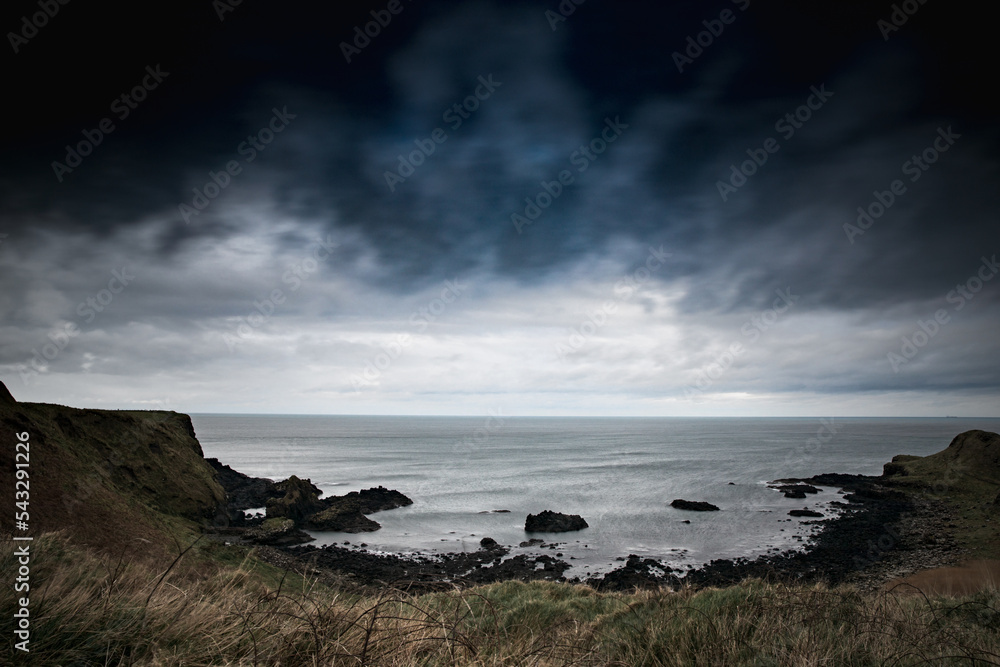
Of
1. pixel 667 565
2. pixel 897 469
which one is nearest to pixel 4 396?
pixel 667 565

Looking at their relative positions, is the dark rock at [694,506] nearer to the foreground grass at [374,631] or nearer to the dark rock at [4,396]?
the foreground grass at [374,631]

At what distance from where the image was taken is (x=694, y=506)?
4372 cm

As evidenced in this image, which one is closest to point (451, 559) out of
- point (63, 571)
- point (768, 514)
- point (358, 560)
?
point (358, 560)

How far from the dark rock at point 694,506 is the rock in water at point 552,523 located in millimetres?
12029

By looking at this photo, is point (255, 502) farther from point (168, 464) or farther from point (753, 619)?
point (753, 619)

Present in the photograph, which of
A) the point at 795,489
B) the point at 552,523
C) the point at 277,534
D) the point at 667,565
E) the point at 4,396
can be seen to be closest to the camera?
the point at 4,396

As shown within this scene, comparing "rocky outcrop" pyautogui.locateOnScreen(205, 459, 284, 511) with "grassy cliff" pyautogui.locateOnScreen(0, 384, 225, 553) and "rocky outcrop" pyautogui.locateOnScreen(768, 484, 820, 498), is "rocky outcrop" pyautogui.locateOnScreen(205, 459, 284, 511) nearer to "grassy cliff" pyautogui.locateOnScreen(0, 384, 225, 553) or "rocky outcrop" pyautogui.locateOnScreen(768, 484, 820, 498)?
"grassy cliff" pyautogui.locateOnScreen(0, 384, 225, 553)

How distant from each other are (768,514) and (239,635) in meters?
48.3

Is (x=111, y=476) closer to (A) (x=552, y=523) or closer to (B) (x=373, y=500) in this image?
(B) (x=373, y=500)

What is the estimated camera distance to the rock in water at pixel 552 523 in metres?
36.1

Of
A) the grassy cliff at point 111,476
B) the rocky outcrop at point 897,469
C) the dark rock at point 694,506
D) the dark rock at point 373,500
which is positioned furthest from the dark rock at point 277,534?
the rocky outcrop at point 897,469

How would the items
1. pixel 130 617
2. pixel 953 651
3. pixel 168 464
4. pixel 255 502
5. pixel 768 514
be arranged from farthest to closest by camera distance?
pixel 255 502 → pixel 768 514 → pixel 168 464 → pixel 953 651 → pixel 130 617

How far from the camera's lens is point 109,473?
21.3 metres

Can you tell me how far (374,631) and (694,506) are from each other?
152ft
